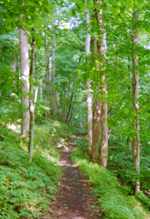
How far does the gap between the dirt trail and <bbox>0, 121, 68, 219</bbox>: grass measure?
0.22 metres

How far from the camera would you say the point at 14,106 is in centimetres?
1127

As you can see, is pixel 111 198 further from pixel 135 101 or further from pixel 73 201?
pixel 135 101

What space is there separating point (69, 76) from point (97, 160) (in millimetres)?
16749

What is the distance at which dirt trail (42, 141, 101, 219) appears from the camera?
7.47m

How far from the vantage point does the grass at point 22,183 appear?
670cm

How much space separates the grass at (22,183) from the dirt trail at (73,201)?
0.74ft

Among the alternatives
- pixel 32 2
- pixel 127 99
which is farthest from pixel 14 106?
pixel 32 2

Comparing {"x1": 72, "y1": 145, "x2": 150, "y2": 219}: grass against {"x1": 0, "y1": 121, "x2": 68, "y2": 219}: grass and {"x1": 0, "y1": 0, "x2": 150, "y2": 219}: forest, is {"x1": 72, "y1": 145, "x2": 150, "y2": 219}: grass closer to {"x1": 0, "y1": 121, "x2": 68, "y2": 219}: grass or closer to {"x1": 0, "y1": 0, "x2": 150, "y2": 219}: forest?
{"x1": 0, "y1": 0, "x2": 150, "y2": 219}: forest

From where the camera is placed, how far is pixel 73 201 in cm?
852

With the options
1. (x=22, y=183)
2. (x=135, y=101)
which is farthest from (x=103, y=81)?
(x=22, y=183)

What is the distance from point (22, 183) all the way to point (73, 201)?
1551 millimetres

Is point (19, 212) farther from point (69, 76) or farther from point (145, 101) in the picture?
point (69, 76)

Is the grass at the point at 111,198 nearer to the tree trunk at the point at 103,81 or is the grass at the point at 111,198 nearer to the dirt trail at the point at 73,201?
the dirt trail at the point at 73,201

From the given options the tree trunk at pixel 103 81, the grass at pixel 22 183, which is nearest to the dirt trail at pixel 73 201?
the grass at pixel 22 183
